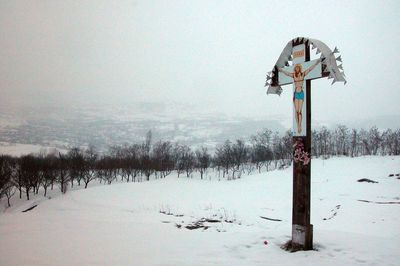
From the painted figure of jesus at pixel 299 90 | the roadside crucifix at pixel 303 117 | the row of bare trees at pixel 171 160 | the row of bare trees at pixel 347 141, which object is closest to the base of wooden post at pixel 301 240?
the roadside crucifix at pixel 303 117

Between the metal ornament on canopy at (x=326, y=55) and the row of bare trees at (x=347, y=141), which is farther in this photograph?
the row of bare trees at (x=347, y=141)

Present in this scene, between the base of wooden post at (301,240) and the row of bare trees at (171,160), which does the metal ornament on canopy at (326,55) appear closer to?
the base of wooden post at (301,240)

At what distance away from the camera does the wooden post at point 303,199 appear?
598cm

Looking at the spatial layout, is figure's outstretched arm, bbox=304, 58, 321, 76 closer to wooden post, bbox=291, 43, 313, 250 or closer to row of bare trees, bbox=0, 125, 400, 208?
wooden post, bbox=291, 43, 313, 250

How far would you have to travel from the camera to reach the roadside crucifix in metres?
6.05

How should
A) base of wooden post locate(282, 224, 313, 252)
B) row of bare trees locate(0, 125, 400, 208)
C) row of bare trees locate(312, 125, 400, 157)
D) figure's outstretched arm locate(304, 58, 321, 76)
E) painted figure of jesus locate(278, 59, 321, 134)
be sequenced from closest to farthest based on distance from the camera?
1. base of wooden post locate(282, 224, 313, 252)
2. figure's outstretched arm locate(304, 58, 321, 76)
3. painted figure of jesus locate(278, 59, 321, 134)
4. row of bare trees locate(0, 125, 400, 208)
5. row of bare trees locate(312, 125, 400, 157)

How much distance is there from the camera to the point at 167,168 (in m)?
77.4

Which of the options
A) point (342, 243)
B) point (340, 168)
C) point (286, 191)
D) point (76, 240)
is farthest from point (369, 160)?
point (76, 240)

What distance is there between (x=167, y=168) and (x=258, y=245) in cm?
7241

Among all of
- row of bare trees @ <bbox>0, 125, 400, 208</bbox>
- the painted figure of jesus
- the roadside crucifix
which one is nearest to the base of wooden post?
the roadside crucifix

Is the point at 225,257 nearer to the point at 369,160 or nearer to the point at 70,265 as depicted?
the point at 70,265

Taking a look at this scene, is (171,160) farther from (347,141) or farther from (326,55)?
(326,55)

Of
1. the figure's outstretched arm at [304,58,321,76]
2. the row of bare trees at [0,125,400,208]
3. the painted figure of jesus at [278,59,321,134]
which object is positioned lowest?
the row of bare trees at [0,125,400,208]

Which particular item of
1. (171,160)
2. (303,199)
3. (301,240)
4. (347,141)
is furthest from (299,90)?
(347,141)
